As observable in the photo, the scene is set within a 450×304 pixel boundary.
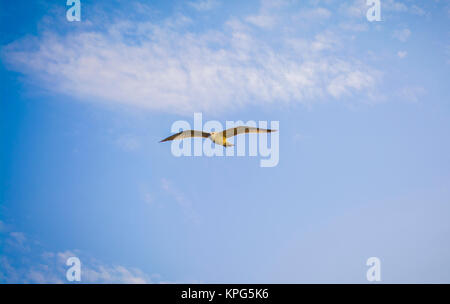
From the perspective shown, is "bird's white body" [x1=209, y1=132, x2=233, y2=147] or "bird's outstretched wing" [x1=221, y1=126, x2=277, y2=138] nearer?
"bird's outstretched wing" [x1=221, y1=126, x2=277, y2=138]

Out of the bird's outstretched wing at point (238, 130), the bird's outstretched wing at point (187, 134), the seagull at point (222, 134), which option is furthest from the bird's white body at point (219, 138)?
the bird's outstretched wing at point (187, 134)

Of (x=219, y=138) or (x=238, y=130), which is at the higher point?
(x=238, y=130)

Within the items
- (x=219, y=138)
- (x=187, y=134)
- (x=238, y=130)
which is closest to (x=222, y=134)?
(x=219, y=138)

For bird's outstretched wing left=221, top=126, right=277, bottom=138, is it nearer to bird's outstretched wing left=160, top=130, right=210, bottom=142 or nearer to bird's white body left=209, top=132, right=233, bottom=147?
bird's white body left=209, top=132, right=233, bottom=147

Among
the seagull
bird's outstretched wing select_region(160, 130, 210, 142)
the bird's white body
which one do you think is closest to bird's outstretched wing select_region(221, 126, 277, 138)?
the seagull

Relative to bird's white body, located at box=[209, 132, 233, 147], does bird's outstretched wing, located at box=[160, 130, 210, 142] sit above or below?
above

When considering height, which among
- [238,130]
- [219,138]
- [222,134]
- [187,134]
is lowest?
[219,138]

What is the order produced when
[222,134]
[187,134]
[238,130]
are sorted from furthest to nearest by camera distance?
[187,134] → [222,134] → [238,130]

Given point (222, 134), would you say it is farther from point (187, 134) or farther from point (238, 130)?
point (187, 134)

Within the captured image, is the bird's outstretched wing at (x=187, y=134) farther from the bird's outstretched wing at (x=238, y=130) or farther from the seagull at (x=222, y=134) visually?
the bird's outstretched wing at (x=238, y=130)

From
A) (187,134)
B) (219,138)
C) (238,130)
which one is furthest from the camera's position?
(187,134)
